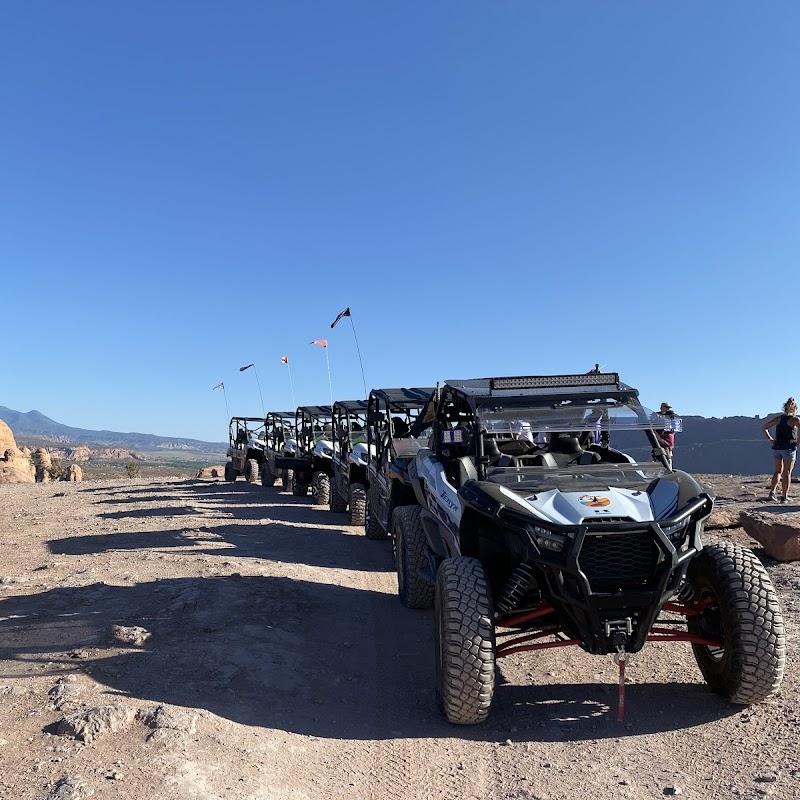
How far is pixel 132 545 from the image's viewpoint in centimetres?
948

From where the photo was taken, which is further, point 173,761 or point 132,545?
point 132,545

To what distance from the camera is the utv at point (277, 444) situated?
18.5 metres

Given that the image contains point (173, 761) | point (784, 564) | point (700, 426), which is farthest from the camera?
point (700, 426)

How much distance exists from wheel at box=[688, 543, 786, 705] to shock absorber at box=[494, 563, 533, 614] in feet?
3.62

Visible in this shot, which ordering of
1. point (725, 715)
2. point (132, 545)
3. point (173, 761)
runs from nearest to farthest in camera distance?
1. point (173, 761)
2. point (725, 715)
3. point (132, 545)

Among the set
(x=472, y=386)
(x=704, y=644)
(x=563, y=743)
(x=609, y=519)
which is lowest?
(x=563, y=743)

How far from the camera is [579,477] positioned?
4.41m

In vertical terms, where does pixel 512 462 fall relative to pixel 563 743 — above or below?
above

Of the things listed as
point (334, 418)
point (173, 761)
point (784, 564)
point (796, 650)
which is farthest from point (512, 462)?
point (334, 418)

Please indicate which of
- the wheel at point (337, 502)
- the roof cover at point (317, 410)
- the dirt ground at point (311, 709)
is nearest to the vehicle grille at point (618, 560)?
the dirt ground at point (311, 709)

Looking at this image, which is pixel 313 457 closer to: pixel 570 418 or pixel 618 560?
pixel 570 418

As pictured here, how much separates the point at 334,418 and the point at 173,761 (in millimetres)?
10121

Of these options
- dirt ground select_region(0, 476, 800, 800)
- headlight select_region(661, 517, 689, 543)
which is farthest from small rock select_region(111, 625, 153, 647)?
headlight select_region(661, 517, 689, 543)

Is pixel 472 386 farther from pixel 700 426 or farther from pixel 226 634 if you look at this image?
pixel 700 426
